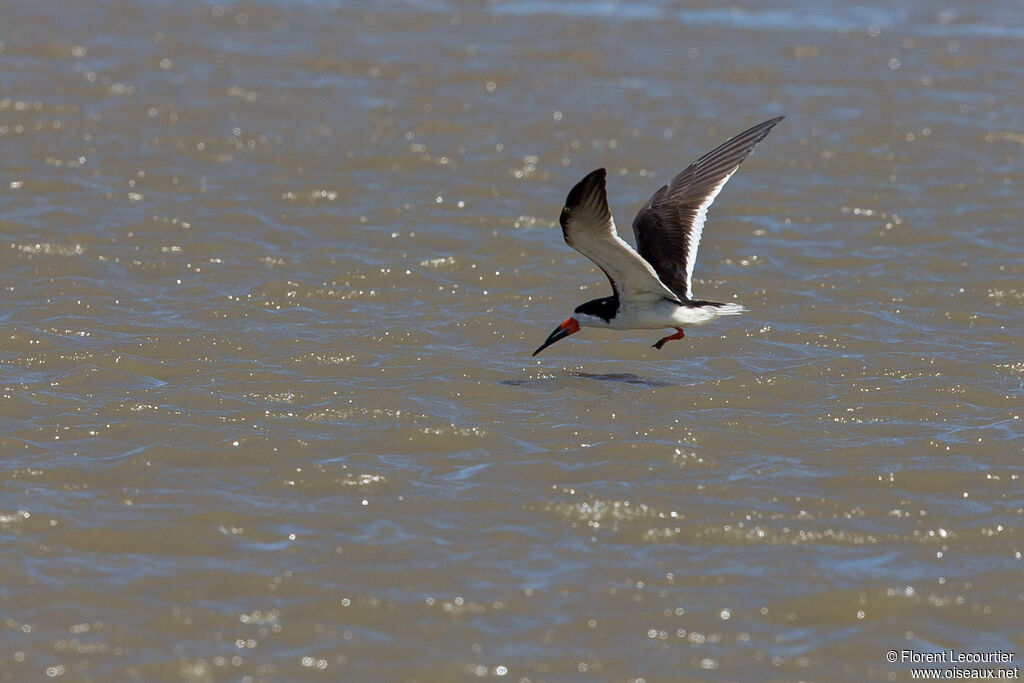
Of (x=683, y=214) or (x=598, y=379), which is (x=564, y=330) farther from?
(x=683, y=214)

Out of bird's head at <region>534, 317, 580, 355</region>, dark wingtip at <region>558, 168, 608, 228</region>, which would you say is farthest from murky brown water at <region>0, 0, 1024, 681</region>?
dark wingtip at <region>558, 168, 608, 228</region>

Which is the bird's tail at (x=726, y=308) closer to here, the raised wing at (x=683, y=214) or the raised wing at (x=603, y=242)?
the raised wing at (x=603, y=242)

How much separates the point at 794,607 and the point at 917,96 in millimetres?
9454

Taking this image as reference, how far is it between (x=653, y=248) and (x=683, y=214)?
35 cm

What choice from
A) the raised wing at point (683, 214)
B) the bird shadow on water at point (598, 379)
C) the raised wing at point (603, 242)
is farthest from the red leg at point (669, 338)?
the raised wing at point (603, 242)

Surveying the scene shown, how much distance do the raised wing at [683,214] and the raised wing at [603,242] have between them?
0.43 m

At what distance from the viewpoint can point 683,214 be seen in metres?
9.04

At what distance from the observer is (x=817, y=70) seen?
48.4 feet

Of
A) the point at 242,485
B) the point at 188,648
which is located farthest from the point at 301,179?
the point at 188,648

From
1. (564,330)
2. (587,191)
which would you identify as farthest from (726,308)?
(587,191)

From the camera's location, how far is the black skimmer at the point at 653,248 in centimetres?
746

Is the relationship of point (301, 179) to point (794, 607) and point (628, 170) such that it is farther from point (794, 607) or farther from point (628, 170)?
point (794, 607)

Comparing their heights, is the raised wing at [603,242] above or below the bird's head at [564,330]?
above

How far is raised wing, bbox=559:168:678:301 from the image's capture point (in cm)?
726
